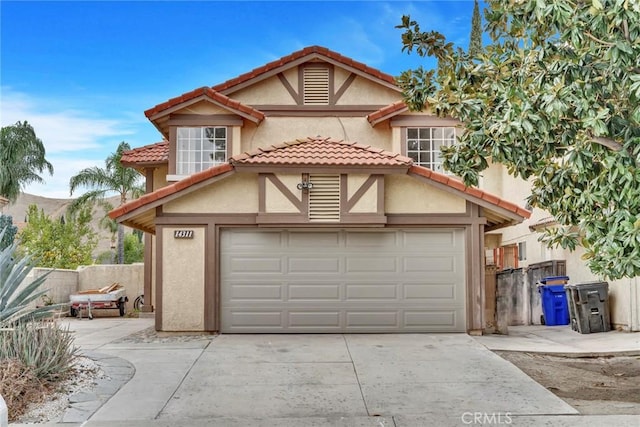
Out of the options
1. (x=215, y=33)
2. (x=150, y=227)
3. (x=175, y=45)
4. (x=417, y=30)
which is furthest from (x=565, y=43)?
(x=175, y=45)

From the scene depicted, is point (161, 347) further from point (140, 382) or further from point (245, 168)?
point (245, 168)

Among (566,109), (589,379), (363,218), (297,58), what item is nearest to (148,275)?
(297,58)

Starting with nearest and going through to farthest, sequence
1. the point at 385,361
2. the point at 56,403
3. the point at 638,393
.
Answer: the point at 56,403, the point at 638,393, the point at 385,361

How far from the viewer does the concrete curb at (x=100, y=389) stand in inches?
257

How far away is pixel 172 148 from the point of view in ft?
49.0

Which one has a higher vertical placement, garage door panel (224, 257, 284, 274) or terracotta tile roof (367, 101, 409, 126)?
terracotta tile roof (367, 101, 409, 126)

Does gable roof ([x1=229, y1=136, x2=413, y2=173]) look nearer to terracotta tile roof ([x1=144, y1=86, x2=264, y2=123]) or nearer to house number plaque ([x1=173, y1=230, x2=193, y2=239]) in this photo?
house number plaque ([x1=173, y1=230, x2=193, y2=239])

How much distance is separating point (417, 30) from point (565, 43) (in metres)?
2.29

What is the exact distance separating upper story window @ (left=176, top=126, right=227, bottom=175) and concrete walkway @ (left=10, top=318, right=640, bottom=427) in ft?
16.8

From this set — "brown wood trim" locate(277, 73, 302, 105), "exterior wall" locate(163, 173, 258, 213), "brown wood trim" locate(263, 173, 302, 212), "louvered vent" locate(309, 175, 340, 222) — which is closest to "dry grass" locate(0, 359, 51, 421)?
"exterior wall" locate(163, 173, 258, 213)

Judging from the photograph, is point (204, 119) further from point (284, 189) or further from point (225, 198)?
point (284, 189)

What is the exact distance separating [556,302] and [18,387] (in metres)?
12.3

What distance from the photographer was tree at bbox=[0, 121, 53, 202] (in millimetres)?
32719

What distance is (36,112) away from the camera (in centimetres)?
3481
